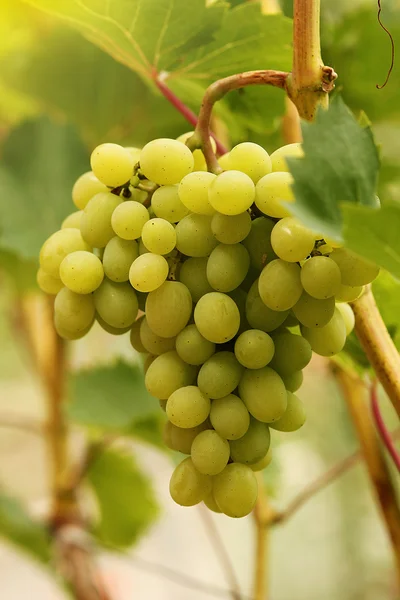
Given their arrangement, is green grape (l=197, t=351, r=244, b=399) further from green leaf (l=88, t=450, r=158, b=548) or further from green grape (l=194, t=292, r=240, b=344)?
→ green leaf (l=88, t=450, r=158, b=548)

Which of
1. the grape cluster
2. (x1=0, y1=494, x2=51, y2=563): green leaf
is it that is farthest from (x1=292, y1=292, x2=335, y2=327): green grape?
(x1=0, y1=494, x2=51, y2=563): green leaf

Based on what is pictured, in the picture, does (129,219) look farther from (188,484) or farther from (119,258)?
(188,484)

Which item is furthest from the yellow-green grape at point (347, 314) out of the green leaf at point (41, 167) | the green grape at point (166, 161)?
the green leaf at point (41, 167)

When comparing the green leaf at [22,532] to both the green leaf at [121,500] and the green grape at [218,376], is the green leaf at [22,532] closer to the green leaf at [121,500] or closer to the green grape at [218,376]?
the green leaf at [121,500]

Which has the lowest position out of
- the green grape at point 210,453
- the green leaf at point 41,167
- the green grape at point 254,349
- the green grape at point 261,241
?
the green grape at point 210,453

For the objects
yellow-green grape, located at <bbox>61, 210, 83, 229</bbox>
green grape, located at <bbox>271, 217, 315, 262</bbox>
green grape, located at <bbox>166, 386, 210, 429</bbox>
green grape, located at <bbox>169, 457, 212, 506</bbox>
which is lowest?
green grape, located at <bbox>169, 457, 212, 506</bbox>

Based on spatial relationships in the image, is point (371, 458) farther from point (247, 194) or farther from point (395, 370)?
point (247, 194)

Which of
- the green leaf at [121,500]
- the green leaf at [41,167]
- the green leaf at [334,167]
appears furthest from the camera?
the green leaf at [121,500]
